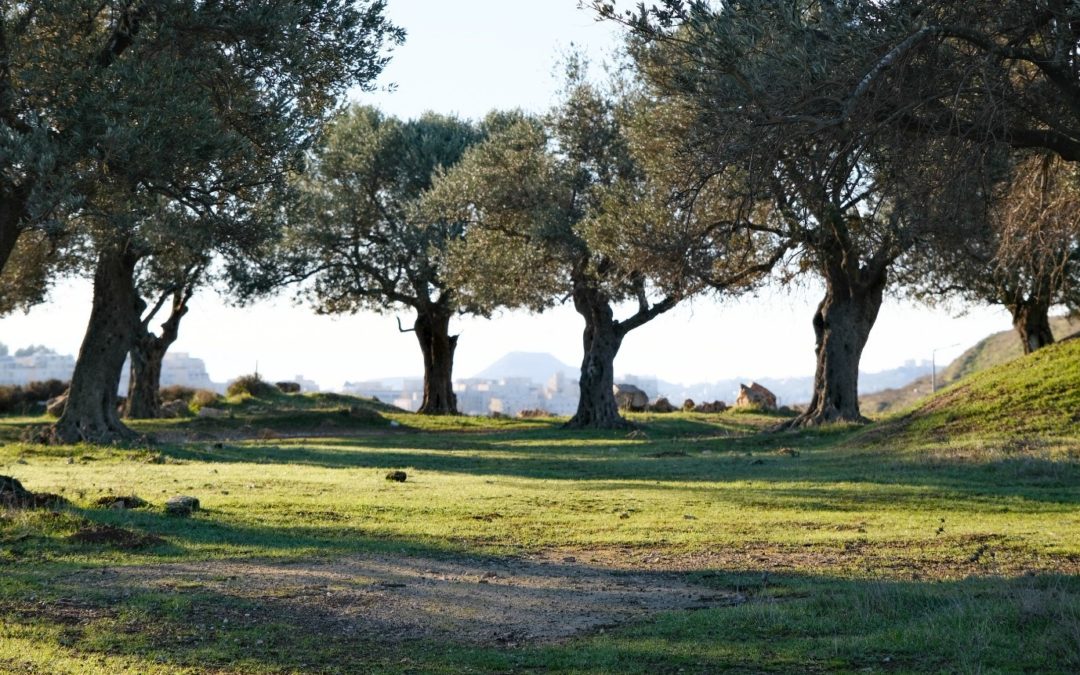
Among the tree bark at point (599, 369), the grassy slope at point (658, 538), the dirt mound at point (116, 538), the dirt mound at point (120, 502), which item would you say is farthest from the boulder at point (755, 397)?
the dirt mound at point (116, 538)

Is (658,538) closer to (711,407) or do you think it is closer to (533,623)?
(533,623)

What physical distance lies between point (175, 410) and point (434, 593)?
4189 cm

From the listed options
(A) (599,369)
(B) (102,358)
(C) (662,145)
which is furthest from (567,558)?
(A) (599,369)

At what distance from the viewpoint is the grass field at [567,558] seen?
798 centimetres

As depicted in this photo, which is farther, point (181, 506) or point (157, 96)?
point (157, 96)

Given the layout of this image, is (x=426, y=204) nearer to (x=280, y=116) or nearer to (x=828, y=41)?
(x=280, y=116)

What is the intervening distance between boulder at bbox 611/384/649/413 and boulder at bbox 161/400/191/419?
74.0 ft

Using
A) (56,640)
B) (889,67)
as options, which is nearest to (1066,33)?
(889,67)

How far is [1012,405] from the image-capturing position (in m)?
26.9

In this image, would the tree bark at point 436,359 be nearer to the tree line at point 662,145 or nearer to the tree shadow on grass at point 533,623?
the tree line at point 662,145

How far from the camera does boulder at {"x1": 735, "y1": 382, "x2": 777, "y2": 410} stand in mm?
59062

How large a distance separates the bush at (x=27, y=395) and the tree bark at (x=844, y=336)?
33577mm

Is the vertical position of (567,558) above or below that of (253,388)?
below

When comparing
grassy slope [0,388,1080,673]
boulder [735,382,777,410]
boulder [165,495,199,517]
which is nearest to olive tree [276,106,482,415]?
boulder [735,382,777,410]
